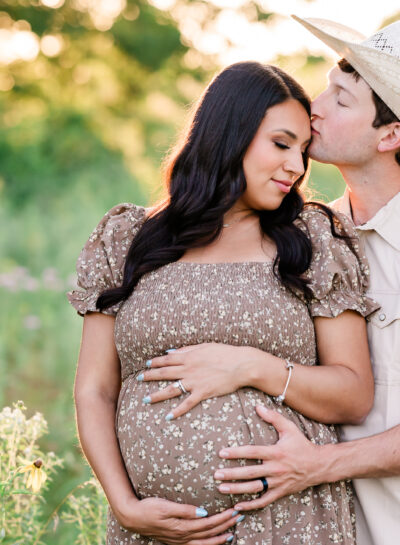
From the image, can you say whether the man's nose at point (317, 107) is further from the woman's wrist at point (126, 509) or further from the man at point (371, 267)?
the woman's wrist at point (126, 509)

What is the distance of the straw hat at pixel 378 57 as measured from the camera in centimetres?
263

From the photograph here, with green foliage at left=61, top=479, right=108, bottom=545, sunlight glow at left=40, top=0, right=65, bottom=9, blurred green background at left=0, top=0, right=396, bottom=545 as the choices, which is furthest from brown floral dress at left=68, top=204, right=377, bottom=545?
sunlight glow at left=40, top=0, right=65, bottom=9

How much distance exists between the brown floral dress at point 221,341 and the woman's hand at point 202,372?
0.03 meters

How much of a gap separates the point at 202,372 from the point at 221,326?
15 cm

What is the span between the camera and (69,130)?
33.2 feet

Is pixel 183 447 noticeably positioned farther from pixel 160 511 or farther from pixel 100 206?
pixel 100 206

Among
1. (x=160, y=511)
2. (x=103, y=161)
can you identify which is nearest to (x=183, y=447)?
(x=160, y=511)

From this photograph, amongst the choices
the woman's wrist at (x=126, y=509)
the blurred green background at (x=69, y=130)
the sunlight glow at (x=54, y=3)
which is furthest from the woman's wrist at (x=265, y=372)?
the sunlight glow at (x=54, y=3)

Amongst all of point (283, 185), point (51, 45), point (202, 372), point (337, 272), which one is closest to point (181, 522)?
point (202, 372)

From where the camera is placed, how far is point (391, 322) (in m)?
2.54

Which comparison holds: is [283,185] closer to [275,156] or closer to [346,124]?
[275,156]

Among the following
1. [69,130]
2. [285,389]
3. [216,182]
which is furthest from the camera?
[69,130]

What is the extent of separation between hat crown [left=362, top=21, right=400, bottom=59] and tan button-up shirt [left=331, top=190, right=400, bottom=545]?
0.55 meters

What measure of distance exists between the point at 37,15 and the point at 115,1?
109 centimetres
